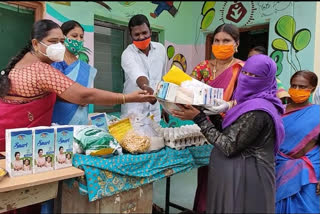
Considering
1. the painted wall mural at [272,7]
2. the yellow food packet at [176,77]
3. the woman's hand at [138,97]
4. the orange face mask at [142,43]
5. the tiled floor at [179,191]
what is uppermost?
the painted wall mural at [272,7]

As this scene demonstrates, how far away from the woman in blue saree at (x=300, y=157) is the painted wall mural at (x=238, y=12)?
289cm

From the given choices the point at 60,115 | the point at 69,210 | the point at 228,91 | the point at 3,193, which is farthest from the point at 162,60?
the point at 3,193

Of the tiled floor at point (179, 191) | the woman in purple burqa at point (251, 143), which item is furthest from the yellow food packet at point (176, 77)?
the tiled floor at point (179, 191)

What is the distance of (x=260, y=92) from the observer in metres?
1.58

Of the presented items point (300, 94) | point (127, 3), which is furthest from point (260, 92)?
point (127, 3)

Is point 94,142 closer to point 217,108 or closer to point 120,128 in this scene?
point 120,128

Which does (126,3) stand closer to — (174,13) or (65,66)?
(174,13)

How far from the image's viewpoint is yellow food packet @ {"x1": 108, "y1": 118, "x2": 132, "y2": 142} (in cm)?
195

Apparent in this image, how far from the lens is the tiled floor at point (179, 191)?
3326mm

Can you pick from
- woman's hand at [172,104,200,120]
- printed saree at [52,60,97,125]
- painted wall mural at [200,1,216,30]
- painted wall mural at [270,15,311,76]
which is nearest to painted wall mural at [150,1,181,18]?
painted wall mural at [200,1,216,30]

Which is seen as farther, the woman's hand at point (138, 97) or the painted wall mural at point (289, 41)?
the painted wall mural at point (289, 41)

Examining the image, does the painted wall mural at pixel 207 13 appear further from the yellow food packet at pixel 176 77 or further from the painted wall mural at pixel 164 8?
the yellow food packet at pixel 176 77

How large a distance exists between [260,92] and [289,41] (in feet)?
10.7

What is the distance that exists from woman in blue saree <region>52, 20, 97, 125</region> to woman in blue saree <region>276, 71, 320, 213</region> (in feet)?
5.05
